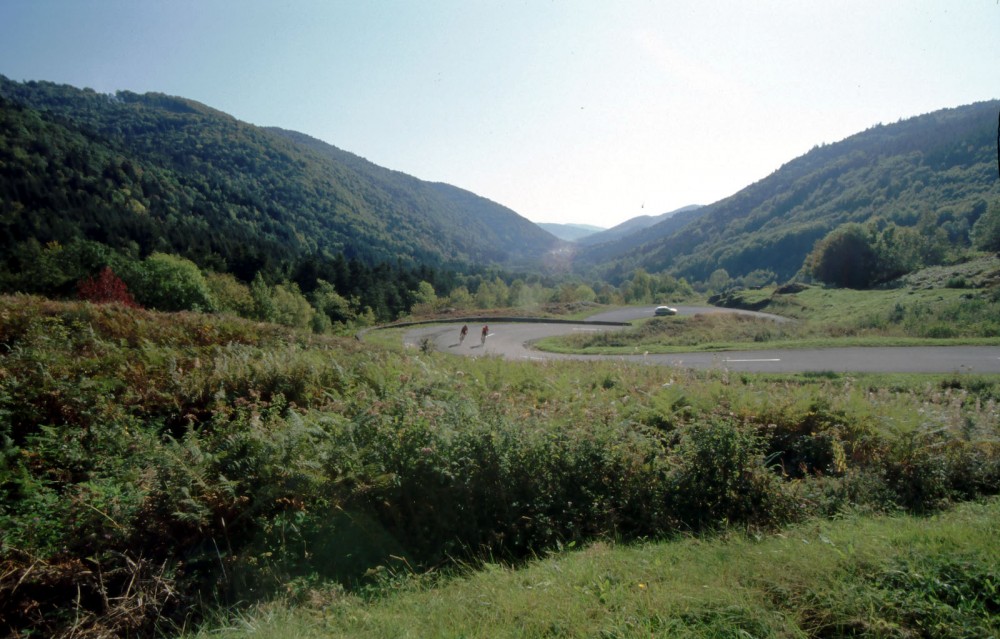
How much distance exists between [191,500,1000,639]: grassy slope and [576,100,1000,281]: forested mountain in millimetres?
77469

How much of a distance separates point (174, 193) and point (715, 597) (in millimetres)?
129767

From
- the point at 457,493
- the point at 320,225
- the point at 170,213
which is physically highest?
the point at 320,225

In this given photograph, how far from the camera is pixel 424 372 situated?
7262 mm

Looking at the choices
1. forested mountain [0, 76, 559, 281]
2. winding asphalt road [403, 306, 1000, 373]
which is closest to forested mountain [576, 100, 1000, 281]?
winding asphalt road [403, 306, 1000, 373]

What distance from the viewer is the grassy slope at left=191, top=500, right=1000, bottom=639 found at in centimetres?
272

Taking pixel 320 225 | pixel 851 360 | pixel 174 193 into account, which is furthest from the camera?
pixel 320 225

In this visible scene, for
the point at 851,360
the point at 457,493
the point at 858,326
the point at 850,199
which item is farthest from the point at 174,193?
the point at 850,199

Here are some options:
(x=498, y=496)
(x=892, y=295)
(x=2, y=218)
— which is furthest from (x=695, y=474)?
(x=2, y=218)

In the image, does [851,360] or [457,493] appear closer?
[457,493]

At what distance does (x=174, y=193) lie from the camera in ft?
352

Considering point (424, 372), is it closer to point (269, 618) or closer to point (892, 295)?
point (269, 618)

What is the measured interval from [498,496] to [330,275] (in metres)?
Answer: 70.5

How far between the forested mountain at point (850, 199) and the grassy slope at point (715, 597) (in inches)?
3050

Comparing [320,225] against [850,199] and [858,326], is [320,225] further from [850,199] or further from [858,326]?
[850,199]
